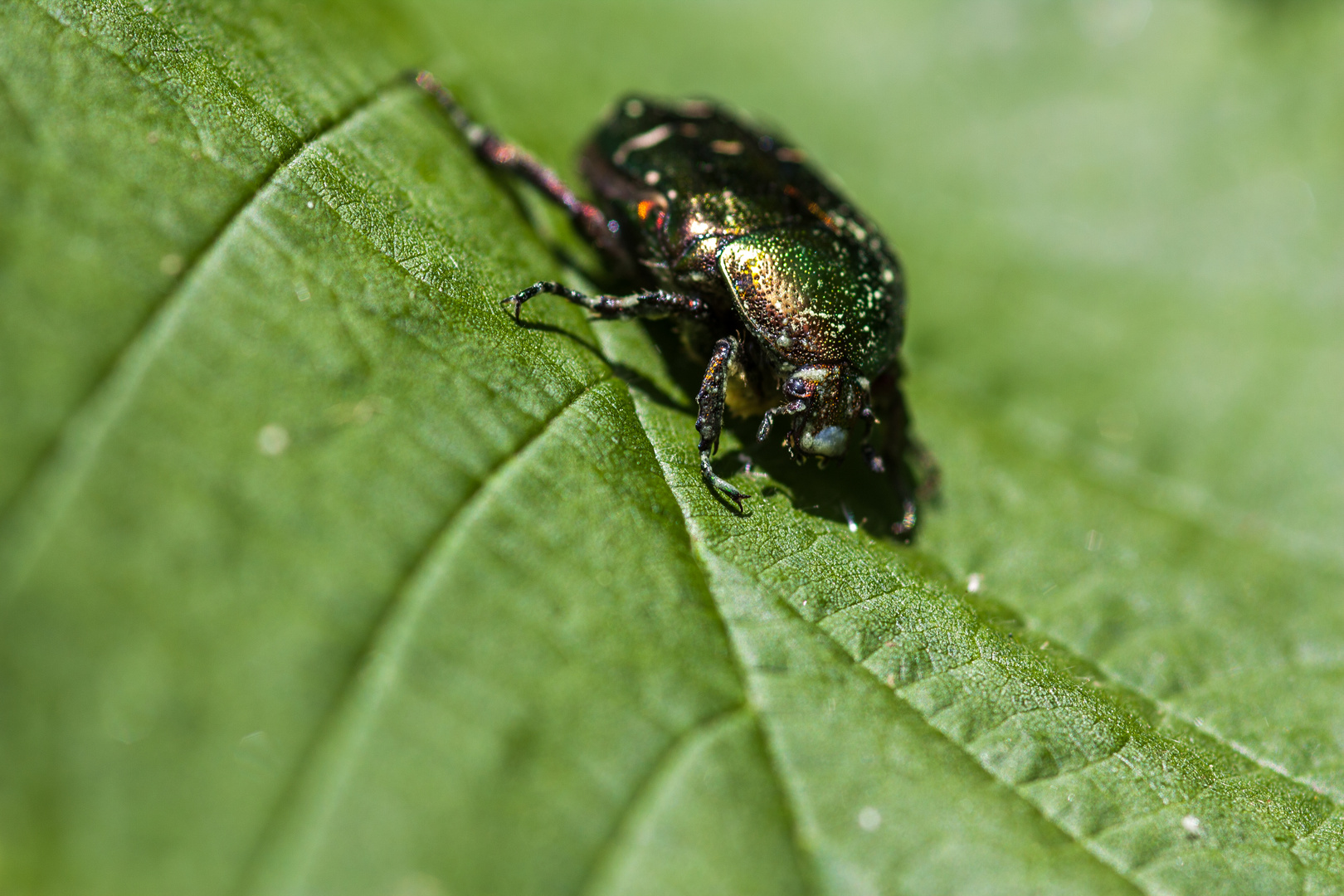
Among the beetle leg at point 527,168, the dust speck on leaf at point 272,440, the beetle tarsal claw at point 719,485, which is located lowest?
the dust speck on leaf at point 272,440

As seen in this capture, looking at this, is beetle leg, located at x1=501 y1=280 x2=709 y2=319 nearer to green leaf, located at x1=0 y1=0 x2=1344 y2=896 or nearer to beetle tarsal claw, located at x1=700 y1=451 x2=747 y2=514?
green leaf, located at x1=0 y1=0 x2=1344 y2=896

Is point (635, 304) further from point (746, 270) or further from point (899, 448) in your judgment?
point (899, 448)

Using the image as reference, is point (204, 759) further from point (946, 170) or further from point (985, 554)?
point (946, 170)

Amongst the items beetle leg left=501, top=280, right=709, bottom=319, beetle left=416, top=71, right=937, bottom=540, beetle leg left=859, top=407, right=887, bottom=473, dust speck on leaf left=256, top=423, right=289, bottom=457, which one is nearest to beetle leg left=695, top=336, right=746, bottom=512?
beetle left=416, top=71, right=937, bottom=540

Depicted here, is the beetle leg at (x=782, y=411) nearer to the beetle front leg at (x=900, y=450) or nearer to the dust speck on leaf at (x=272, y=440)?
the beetle front leg at (x=900, y=450)

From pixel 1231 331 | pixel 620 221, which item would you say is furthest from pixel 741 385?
pixel 1231 331

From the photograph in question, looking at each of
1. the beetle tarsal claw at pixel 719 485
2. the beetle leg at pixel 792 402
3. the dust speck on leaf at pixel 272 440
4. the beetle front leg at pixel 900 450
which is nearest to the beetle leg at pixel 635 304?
the beetle leg at pixel 792 402
